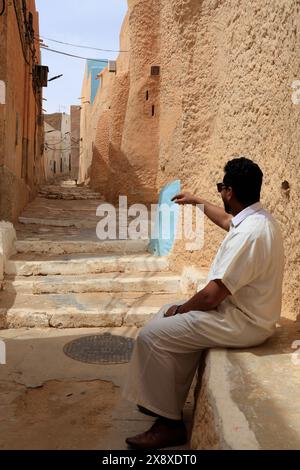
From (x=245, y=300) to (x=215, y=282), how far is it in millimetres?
205

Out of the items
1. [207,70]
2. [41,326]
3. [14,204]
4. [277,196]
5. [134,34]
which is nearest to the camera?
[277,196]

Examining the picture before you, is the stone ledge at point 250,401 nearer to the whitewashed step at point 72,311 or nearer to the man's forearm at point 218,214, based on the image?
the man's forearm at point 218,214

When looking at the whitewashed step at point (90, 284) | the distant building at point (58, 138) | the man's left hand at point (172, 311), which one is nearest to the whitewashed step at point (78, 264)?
the whitewashed step at point (90, 284)

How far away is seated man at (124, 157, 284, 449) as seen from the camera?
227cm

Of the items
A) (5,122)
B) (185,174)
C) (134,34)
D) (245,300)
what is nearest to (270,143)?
(245,300)

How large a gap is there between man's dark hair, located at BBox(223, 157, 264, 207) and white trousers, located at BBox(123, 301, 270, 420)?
23.3 inches

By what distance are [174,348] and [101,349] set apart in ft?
5.92

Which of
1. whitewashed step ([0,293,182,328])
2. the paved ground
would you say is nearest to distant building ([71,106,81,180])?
whitewashed step ([0,293,182,328])

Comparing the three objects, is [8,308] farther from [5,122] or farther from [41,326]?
[5,122]

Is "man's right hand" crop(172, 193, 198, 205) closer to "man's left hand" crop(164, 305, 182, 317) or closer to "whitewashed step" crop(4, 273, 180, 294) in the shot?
"man's left hand" crop(164, 305, 182, 317)

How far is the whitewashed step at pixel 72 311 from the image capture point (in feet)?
14.8

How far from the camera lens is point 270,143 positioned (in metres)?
3.45

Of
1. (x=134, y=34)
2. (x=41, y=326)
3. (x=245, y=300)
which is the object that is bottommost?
(x=41, y=326)

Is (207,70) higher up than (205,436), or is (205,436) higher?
(207,70)
